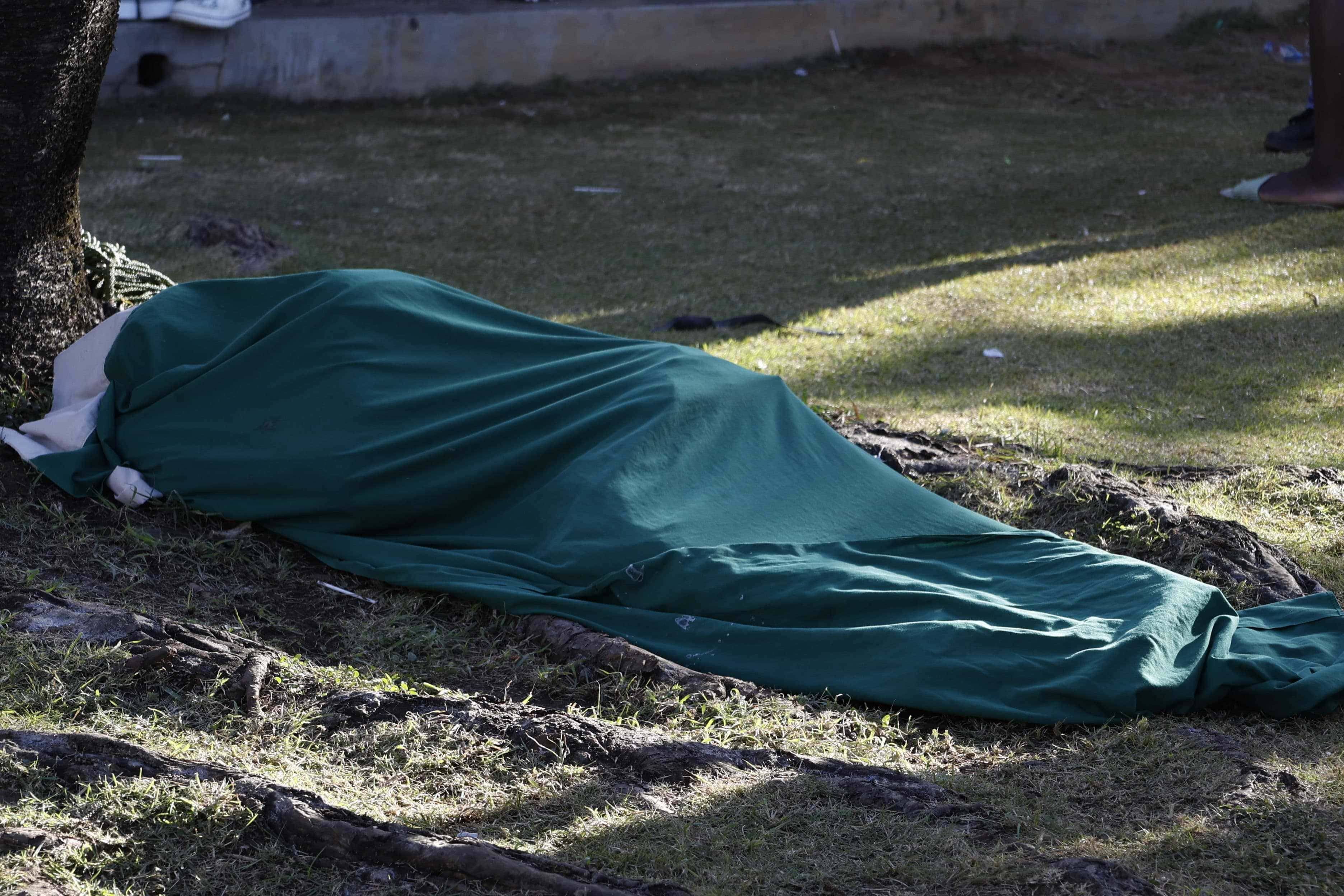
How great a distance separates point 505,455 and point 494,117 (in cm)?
729

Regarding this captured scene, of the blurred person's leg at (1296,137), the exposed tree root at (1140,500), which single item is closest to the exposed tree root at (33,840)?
the exposed tree root at (1140,500)

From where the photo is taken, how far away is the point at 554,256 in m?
7.07

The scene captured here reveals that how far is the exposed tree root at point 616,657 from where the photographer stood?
286cm

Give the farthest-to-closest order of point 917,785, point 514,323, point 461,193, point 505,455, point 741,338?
point 461,193 → point 741,338 → point 514,323 → point 505,455 → point 917,785

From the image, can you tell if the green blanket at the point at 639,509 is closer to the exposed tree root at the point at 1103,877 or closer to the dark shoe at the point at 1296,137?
the exposed tree root at the point at 1103,877

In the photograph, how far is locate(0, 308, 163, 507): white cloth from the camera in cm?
351

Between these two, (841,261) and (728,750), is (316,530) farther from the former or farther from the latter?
(841,261)

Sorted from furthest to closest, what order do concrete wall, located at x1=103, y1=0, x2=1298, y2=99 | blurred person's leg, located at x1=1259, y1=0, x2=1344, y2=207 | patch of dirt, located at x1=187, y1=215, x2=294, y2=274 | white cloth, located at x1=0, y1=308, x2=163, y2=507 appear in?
concrete wall, located at x1=103, y1=0, x2=1298, y2=99 < blurred person's leg, located at x1=1259, y1=0, x2=1344, y2=207 < patch of dirt, located at x1=187, y1=215, x2=294, y2=274 < white cloth, located at x1=0, y1=308, x2=163, y2=507

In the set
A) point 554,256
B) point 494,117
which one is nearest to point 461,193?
point 554,256

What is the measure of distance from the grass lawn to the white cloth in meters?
0.09

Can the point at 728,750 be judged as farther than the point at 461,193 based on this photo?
No

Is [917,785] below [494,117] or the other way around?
below

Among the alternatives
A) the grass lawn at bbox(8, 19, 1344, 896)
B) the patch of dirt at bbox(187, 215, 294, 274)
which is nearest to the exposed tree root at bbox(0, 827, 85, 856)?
the grass lawn at bbox(8, 19, 1344, 896)

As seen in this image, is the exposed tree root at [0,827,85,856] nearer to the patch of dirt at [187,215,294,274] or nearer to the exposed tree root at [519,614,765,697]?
the exposed tree root at [519,614,765,697]
